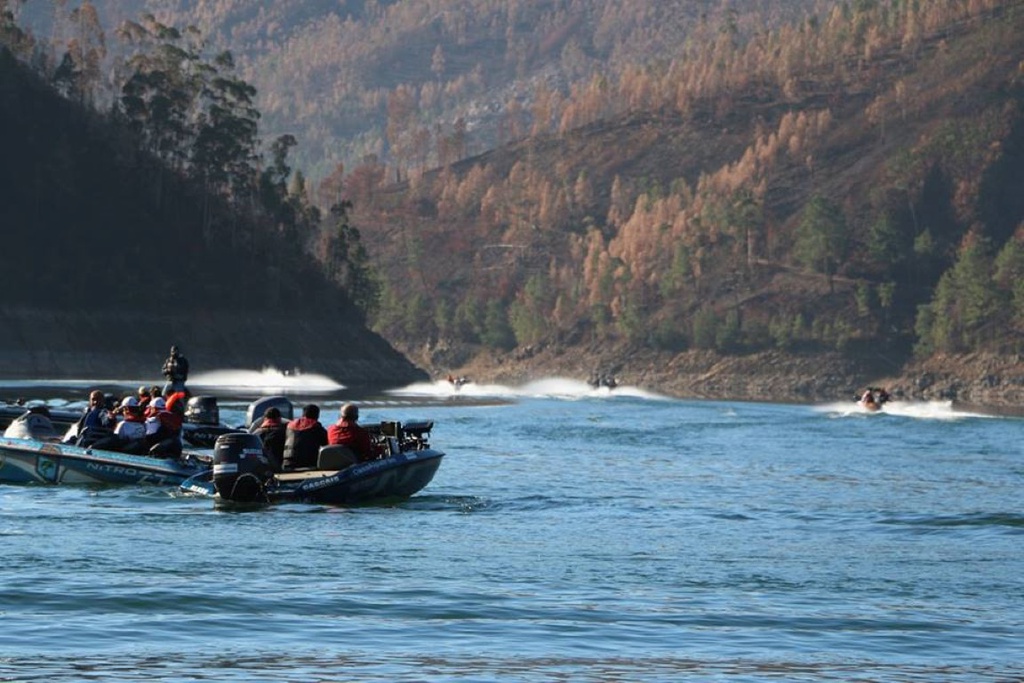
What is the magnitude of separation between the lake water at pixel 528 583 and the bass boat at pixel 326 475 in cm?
36

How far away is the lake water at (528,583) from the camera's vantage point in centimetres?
2034

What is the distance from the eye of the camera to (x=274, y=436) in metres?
37.0

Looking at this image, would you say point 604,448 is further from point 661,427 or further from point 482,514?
A: point 482,514

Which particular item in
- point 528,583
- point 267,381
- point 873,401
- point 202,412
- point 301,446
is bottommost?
point 528,583

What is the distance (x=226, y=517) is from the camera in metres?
33.3

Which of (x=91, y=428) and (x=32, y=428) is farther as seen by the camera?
(x=32, y=428)

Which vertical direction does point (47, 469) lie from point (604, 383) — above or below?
below

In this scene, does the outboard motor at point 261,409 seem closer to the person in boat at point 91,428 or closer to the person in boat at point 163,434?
the person in boat at point 163,434

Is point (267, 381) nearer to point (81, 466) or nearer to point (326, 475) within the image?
point (81, 466)

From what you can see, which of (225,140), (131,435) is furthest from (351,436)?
(225,140)

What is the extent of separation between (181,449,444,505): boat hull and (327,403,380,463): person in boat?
14.5 inches

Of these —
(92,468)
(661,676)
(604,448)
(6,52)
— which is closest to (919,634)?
(661,676)

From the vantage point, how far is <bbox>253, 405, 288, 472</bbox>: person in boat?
3678 centimetres

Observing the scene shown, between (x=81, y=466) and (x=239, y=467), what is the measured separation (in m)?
5.66
